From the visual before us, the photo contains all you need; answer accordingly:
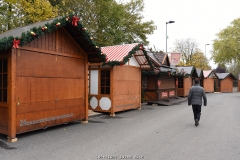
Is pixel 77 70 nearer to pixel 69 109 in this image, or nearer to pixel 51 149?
pixel 69 109

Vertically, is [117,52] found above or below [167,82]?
above

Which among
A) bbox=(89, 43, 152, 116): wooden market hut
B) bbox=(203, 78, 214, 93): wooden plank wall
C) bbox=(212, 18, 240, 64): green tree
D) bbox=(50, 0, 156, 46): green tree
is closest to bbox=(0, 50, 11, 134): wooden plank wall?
bbox=(89, 43, 152, 116): wooden market hut

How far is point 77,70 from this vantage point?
934 centimetres

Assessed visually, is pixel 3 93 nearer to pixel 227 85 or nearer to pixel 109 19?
pixel 109 19

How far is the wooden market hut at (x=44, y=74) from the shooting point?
6688 millimetres

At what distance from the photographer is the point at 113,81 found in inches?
473

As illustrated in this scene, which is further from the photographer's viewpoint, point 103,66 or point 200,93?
point 103,66

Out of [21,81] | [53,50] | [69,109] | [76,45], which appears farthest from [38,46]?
[69,109]

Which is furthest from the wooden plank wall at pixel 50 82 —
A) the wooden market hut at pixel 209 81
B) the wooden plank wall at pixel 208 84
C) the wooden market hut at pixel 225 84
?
the wooden market hut at pixel 225 84

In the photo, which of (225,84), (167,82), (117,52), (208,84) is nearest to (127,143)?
(117,52)

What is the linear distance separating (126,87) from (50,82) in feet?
19.7

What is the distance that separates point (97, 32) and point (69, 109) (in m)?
16.1

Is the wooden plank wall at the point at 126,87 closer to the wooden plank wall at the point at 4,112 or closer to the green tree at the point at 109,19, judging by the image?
the wooden plank wall at the point at 4,112

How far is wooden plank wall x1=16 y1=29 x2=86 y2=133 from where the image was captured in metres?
7.12
